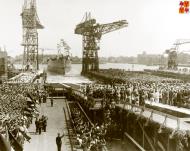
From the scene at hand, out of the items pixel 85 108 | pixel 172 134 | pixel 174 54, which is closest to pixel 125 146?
pixel 172 134

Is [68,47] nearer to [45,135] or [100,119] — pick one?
[100,119]

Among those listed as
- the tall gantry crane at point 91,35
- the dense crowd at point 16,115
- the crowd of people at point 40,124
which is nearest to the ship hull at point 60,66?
the tall gantry crane at point 91,35

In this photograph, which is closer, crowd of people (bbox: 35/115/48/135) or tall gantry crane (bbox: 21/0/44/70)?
crowd of people (bbox: 35/115/48/135)

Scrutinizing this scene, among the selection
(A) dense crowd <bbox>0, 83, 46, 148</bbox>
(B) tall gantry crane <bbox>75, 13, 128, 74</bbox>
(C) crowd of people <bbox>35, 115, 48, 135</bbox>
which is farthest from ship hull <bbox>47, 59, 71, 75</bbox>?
(C) crowd of people <bbox>35, 115, 48, 135</bbox>

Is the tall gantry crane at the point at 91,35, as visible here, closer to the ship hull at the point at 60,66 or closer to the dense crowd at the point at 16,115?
the ship hull at the point at 60,66

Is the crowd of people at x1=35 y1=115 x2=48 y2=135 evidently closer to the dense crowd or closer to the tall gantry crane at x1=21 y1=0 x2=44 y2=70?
the dense crowd

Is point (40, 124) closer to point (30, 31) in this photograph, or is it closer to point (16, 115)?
point (16, 115)

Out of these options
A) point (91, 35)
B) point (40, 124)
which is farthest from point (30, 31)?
point (40, 124)

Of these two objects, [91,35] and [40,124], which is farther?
[91,35]
